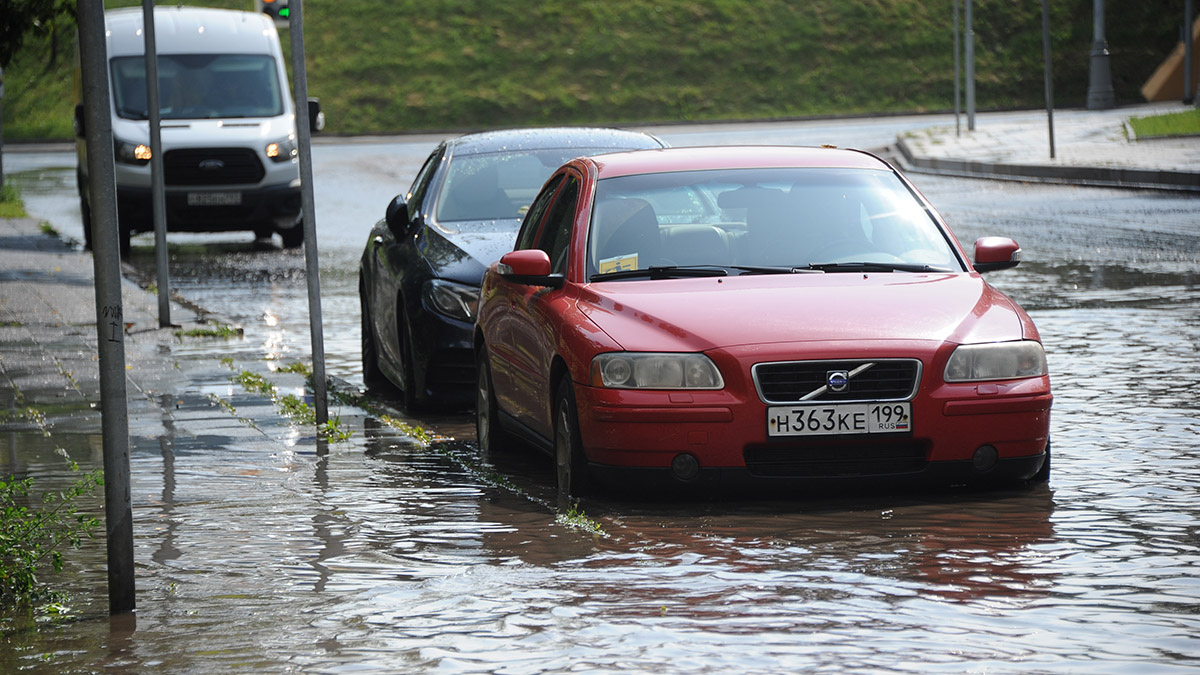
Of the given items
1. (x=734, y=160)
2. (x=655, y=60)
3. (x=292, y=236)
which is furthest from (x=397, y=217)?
(x=655, y=60)

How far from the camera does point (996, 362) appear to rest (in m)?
7.22

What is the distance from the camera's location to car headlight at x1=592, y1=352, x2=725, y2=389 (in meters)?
7.11

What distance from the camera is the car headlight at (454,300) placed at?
34.1 ft

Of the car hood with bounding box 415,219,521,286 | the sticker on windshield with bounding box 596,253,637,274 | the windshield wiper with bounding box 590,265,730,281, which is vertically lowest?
the car hood with bounding box 415,219,521,286

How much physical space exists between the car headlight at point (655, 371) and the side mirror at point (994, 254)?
1678 mm

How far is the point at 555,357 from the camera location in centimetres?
769

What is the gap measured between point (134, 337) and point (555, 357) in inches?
301

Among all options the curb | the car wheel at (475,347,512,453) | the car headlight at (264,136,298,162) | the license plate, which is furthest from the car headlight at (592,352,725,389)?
the curb

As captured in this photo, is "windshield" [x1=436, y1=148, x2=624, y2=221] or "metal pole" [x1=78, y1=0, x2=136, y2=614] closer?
"metal pole" [x1=78, y1=0, x2=136, y2=614]

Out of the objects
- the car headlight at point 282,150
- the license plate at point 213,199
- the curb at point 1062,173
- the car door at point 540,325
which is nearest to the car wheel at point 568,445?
the car door at point 540,325

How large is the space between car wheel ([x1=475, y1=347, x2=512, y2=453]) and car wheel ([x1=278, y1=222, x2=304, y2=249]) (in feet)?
52.3

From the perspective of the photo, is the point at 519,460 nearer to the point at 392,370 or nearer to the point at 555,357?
the point at 555,357

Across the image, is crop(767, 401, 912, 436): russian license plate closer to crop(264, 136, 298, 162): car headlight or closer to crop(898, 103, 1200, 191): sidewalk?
crop(264, 136, 298, 162): car headlight

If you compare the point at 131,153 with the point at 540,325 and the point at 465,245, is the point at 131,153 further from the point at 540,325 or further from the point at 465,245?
the point at 540,325
